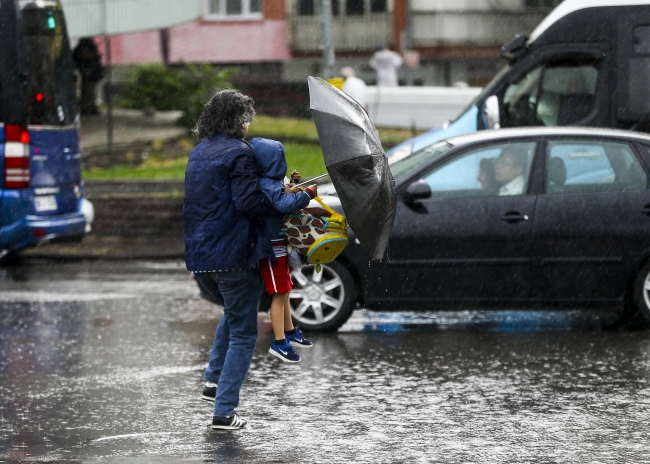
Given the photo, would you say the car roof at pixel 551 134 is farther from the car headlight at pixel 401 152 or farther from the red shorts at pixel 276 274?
the car headlight at pixel 401 152

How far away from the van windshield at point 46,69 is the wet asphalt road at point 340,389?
2404 millimetres

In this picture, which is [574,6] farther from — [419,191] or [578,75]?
[419,191]

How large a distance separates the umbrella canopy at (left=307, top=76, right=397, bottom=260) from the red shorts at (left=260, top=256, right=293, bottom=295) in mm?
484

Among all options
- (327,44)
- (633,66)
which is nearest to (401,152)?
(633,66)

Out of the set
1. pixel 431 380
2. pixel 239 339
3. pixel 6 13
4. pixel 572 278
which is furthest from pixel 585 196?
pixel 6 13

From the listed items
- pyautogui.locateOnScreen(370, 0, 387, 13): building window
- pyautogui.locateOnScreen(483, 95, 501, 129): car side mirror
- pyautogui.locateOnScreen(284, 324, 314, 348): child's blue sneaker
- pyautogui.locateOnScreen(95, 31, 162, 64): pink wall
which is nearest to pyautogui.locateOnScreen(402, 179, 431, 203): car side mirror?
pyautogui.locateOnScreen(284, 324, 314, 348): child's blue sneaker

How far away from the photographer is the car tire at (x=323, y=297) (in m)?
9.84

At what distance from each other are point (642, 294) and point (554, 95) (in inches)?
199

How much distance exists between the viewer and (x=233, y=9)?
43281 millimetres

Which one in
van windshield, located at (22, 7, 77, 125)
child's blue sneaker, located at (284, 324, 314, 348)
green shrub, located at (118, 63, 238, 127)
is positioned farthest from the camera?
green shrub, located at (118, 63, 238, 127)

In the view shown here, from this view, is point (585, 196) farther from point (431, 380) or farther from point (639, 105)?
point (639, 105)

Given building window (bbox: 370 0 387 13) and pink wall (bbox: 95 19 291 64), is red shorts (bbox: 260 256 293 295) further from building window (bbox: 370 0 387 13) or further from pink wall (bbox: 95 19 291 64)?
building window (bbox: 370 0 387 13)

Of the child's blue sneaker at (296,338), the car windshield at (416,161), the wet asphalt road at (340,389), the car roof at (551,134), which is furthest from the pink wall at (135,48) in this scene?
the child's blue sneaker at (296,338)

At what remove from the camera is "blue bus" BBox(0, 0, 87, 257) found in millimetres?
12961
